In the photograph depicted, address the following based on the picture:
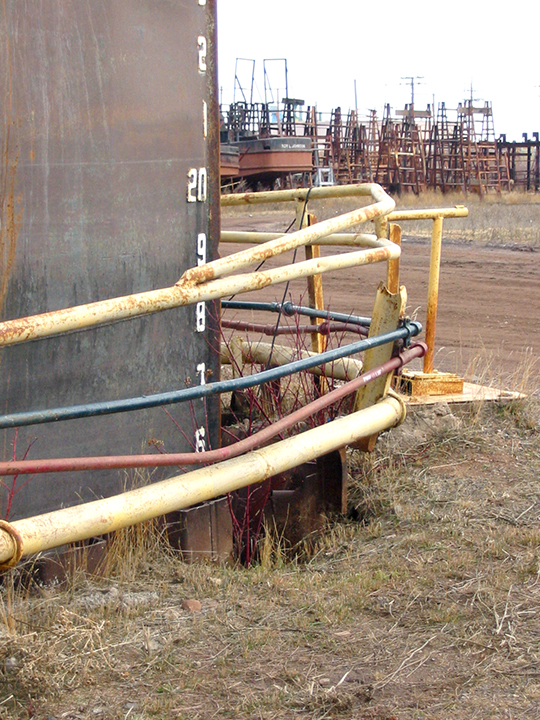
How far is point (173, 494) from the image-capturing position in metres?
3.18

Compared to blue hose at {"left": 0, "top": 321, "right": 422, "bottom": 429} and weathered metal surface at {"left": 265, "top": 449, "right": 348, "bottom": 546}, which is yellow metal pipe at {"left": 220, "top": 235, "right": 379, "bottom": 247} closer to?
blue hose at {"left": 0, "top": 321, "right": 422, "bottom": 429}

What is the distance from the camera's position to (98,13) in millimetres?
3398

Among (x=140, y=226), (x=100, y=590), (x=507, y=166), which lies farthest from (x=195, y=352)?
(x=507, y=166)

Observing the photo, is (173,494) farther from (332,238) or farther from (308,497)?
(332,238)

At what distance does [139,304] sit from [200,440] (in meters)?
1.35

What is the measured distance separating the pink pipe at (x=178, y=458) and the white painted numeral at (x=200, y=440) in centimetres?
72

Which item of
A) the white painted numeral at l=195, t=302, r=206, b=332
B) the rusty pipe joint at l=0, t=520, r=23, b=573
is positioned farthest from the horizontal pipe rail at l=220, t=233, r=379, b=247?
the rusty pipe joint at l=0, t=520, r=23, b=573

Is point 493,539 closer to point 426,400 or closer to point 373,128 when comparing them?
point 426,400

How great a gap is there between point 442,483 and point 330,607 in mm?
1561

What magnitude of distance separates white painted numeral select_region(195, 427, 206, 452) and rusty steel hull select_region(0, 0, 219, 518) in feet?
0.14

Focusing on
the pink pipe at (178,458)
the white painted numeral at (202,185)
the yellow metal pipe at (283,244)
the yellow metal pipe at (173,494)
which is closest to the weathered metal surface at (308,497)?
the yellow metal pipe at (173,494)

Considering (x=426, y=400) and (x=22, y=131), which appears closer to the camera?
(x=22, y=131)

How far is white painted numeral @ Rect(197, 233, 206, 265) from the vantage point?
395 cm

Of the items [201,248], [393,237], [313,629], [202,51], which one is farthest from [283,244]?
[393,237]
